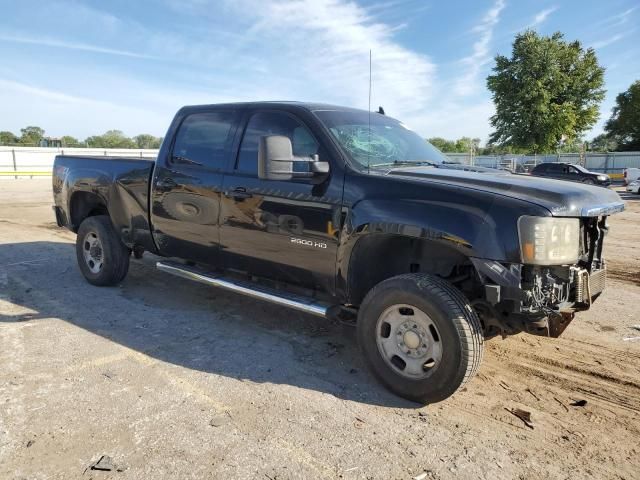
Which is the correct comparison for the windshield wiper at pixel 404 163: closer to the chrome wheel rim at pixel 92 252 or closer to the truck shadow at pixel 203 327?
the truck shadow at pixel 203 327

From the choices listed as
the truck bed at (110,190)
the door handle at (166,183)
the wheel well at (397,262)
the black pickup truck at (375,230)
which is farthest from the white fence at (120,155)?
the wheel well at (397,262)

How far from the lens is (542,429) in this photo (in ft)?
9.86

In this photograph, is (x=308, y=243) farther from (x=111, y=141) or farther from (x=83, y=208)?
(x=111, y=141)

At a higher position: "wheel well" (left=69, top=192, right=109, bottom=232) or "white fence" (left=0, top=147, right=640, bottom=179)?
"white fence" (left=0, top=147, right=640, bottom=179)

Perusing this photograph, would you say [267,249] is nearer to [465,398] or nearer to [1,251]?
[465,398]

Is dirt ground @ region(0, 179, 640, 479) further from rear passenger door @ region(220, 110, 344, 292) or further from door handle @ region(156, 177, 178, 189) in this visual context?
door handle @ region(156, 177, 178, 189)

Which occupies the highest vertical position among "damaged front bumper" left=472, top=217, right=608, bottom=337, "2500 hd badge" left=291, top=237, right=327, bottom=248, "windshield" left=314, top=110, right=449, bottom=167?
"windshield" left=314, top=110, right=449, bottom=167

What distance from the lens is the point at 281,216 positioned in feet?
13.0

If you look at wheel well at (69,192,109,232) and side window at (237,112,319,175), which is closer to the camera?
side window at (237,112,319,175)

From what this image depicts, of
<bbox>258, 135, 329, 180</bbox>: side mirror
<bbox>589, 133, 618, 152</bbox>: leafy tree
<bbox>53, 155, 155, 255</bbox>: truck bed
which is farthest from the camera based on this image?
<bbox>589, 133, 618, 152</bbox>: leafy tree

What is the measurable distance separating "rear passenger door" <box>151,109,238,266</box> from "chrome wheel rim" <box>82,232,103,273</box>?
1117mm

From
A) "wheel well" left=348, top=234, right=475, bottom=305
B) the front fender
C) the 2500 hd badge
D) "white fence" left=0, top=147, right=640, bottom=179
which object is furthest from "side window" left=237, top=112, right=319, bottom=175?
"white fence" left=0, top=147, right=640, bottom=179

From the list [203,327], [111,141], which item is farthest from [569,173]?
[111,141]

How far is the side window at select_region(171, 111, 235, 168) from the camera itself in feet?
15.0
